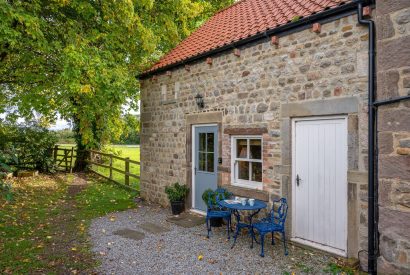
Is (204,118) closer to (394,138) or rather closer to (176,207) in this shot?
(176,207)

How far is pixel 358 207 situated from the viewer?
4750 millimetres

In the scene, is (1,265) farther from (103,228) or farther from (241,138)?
(241,138)

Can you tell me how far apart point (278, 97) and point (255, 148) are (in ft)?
3.92

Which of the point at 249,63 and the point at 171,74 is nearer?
the point at 249,63

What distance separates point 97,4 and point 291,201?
7.77m

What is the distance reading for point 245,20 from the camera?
807cm

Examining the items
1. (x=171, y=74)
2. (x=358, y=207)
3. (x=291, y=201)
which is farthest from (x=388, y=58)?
(x=171, y=74)

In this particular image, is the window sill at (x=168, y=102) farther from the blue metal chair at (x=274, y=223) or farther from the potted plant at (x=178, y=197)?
the blue metal chair at (x=274, y=223)

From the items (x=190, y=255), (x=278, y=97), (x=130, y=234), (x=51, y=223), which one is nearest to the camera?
(x=190, y=255)

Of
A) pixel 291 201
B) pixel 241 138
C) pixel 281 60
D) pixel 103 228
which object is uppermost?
pixel 281 60

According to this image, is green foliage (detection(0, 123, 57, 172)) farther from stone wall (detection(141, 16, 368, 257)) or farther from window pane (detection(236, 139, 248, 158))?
window pane (detection(236, 139, 248, 158))

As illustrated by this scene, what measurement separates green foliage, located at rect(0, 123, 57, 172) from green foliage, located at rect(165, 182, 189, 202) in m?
8.82

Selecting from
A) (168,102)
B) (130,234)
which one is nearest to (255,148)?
(130,234)

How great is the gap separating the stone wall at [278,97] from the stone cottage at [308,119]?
2 cm
